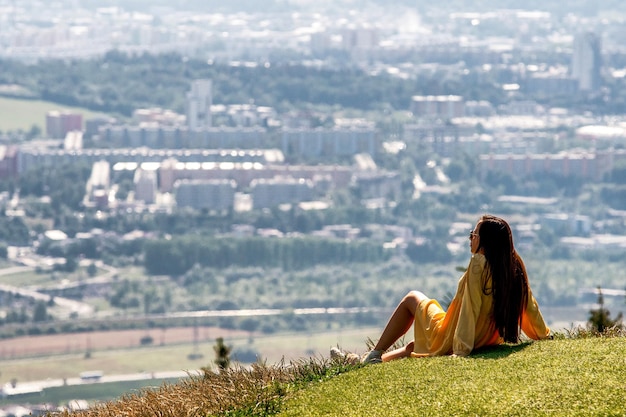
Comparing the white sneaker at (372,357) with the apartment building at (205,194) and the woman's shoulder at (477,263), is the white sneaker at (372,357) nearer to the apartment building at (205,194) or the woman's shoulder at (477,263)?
the woman's shoulder at (477,263)

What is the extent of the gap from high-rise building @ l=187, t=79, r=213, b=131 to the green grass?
2076 inches

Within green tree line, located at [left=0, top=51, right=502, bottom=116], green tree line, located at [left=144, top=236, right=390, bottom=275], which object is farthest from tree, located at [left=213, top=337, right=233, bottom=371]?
green tree line, located at [left=0, top=51, right=502, bottom=116]

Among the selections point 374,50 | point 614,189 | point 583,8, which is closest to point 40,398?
point 614,189

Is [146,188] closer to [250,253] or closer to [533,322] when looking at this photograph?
[250,253]

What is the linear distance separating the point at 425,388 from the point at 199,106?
5450cm

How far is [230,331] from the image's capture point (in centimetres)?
3164

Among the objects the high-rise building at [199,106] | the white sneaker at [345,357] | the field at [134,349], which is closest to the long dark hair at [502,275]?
the white sneaker at [345,357]

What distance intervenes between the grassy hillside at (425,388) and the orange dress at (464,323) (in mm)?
64

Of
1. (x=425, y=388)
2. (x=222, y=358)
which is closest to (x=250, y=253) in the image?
(x=222, y=358)

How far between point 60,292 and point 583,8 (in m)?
64.2

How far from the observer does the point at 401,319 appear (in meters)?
4.73

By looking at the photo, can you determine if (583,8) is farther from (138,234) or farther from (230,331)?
(230,331)

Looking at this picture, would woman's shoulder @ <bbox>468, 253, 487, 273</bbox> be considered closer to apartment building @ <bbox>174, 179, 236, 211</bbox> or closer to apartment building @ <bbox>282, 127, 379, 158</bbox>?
apartment building @ <bbox>174, 179, 236, 211</bbox>

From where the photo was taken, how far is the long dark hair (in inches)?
178
